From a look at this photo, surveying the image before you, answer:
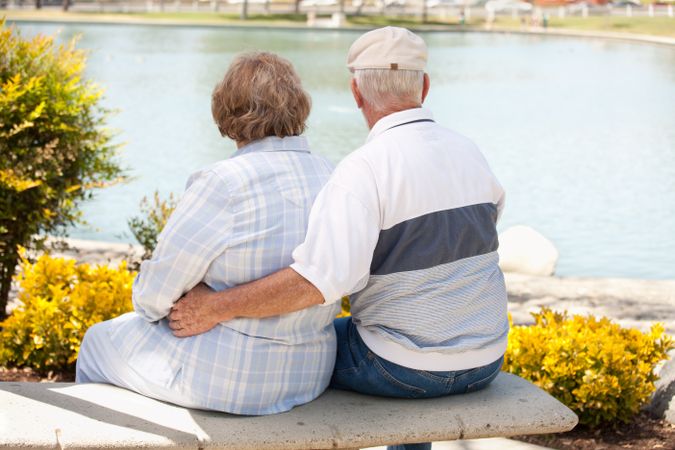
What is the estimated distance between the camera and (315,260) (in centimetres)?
263

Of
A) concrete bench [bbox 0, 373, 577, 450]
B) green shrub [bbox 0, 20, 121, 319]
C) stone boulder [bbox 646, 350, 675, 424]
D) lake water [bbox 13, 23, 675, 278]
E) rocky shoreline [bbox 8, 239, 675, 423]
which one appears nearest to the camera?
concrete bench [bbox 0, 373, 577, 450]

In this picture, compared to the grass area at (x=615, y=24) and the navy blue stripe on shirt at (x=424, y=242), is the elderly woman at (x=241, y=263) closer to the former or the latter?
the navy blue stripe on shirt at (x=424, y=242)

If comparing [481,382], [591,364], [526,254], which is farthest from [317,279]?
[526,254]

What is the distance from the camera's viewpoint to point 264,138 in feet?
9.55

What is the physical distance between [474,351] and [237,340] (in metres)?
0.68

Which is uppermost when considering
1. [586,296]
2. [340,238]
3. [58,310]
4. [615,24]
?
[340,238]

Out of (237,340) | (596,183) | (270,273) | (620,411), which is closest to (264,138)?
(270,273)

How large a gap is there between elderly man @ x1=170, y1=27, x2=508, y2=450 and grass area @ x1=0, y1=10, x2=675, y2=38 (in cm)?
4512

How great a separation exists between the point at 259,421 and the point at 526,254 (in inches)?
194

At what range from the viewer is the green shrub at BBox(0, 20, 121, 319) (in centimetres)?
493

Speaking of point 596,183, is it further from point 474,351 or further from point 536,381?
point 474,351

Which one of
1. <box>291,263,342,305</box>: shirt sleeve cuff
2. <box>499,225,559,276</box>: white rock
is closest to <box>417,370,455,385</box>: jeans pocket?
<box>291,263,342,305</box>: shirt sleeve cuff

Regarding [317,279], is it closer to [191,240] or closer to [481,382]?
[191,240]

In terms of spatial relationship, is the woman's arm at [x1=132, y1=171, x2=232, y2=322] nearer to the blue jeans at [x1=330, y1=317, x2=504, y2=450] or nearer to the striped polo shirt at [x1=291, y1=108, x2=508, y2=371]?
the striped polo shirt at [x1=291, y1=108, x2=508, y2=371]
